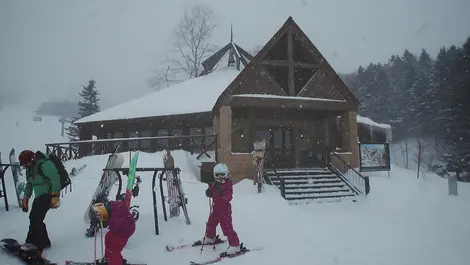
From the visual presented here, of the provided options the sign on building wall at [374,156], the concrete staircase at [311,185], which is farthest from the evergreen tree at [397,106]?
the concrete staircase at [311,185]

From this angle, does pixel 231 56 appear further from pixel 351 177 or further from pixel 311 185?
pixel 311 185

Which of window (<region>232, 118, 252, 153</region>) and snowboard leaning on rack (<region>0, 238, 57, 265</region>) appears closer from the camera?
snowboard leaning on rack (<region>0, 238, 57, 265</region>)

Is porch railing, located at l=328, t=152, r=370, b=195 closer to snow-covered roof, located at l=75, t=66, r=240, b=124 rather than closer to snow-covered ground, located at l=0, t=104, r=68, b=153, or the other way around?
snow-covered roof, located at l=75, t=66, r=240, b=124

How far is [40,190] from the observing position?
17.1ft

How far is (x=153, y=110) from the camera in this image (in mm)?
18984

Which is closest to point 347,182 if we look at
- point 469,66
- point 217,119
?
point 217,119

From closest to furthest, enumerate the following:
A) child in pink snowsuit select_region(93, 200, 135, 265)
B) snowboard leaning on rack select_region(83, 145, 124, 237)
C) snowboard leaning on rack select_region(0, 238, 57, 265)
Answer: child in pink snowsuit select_region(93, 200, 135, 265), snowboard leaning on rack select_region(0, 238, 57, 265), snowboard leaning on rack select_region(83, 145, 124, 237)

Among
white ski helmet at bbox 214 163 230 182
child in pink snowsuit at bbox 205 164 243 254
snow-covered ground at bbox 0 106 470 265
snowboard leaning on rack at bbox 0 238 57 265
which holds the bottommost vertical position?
snow-covered ground at bbox 0 106 470 265

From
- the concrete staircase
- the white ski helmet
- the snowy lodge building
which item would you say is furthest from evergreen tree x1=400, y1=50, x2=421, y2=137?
the white ski helmet

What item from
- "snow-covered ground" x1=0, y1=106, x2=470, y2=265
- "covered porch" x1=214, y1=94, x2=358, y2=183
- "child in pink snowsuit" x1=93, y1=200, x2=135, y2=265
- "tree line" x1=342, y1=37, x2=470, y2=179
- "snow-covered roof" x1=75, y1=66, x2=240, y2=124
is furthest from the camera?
"tree line" x1=342, y1=37, x2=470, y2=179

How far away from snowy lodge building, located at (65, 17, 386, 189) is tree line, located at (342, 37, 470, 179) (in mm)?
20298

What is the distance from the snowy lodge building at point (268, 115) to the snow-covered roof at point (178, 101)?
3.3 inches

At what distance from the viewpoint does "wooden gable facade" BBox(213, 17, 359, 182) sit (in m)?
13.9

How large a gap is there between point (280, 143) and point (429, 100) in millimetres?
33866
